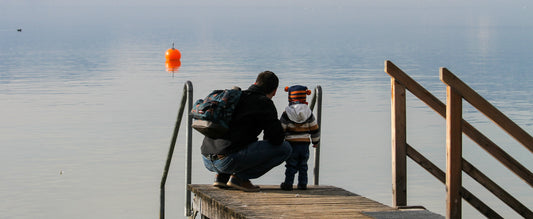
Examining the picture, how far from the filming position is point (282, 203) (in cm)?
813

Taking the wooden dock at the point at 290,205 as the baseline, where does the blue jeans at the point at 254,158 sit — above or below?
above

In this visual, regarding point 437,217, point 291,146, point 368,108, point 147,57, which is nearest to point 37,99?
point 368,108

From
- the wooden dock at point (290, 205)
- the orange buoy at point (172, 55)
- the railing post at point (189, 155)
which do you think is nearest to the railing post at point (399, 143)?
the wooden dock at point (290, 205)

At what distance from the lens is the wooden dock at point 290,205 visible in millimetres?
7621

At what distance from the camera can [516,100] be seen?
77.3 feet

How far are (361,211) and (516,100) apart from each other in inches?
656

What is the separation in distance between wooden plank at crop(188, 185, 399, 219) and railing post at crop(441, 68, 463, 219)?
737mm

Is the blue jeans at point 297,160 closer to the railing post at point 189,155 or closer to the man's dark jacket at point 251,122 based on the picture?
the man's dark jacket at point 251,122

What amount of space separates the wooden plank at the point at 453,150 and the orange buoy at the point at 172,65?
89.8ft

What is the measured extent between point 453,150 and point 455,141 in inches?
2.7

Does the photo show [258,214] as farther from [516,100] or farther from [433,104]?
[516,100]

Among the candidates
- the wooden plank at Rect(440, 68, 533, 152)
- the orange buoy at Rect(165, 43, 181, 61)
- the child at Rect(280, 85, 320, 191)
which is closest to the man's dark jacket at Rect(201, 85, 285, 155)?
the child at Rect(280, 85, 320, 191)

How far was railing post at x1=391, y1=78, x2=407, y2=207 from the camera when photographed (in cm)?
812

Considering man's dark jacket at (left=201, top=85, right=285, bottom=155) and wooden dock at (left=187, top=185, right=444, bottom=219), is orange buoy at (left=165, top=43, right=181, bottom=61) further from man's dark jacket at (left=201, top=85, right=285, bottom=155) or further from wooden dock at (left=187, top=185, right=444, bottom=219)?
man's dark jacket at (left=201, top=85, right=285, bottom=155)
